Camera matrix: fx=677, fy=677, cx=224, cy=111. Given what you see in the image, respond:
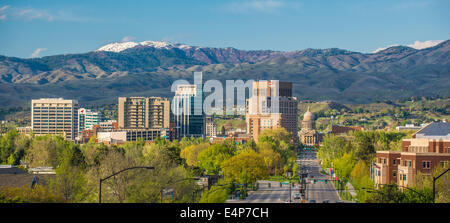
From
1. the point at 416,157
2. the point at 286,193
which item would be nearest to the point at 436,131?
the point at 416,157

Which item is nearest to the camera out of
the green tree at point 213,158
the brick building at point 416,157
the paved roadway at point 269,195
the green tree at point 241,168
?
the brick building at point 416,157

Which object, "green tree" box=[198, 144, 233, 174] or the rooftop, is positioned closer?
the rooftop

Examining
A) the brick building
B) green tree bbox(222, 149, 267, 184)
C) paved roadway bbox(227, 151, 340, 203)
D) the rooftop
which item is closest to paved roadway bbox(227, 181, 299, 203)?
paved roadway bbox(227, 151, 340, 203)

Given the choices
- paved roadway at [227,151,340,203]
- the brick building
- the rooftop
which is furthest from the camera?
the rooftop

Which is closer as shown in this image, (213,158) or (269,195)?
(269,195)

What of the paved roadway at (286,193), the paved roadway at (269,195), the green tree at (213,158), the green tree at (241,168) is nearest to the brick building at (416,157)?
the paved roadway at (286,193)

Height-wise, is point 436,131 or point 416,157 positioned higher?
point 436,131

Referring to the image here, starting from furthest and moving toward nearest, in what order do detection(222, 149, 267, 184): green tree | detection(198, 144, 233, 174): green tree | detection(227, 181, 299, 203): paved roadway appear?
1. detection(198, 144, 233, 174): green tree
2. detection(222, 149, 267, 184): green tree
3. detection(227, 181, 299, 203): paved roadway

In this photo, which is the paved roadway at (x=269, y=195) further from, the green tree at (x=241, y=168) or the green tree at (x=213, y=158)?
the green tree at (x=213, y=158)

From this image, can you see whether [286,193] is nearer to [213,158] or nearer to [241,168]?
[241,168]

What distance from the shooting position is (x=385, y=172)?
3642 inches

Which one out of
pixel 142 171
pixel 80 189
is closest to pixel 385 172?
pixel 142 171

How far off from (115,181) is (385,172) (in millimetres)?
40220

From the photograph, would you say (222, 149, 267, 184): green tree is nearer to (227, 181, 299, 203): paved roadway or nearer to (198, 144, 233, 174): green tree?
(227, 181, 299, 203): paved roadway
